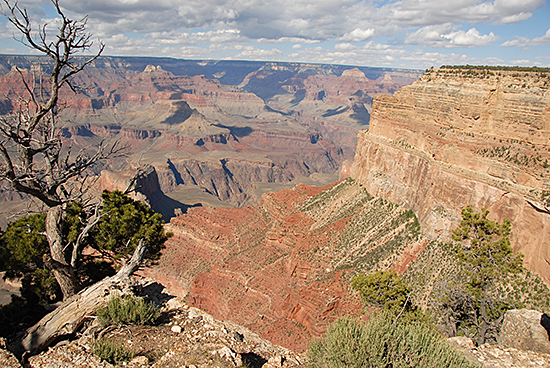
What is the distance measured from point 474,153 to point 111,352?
104 feet

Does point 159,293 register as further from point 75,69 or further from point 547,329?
point 547,329

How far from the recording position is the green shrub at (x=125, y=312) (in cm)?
1313

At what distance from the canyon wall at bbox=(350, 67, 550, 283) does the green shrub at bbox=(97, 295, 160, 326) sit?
25.8 metres

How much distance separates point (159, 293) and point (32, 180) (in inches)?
336

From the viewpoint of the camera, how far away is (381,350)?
36.4ft

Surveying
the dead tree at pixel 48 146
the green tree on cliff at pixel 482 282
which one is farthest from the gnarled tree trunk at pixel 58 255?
the green tree on cliff at pixel 482 282

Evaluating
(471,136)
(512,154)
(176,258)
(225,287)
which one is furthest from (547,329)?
(176,258)

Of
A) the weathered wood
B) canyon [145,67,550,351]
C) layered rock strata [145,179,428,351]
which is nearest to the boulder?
canyon [145,67,550,351]

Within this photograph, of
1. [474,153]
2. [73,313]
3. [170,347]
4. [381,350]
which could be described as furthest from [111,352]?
[474,153]

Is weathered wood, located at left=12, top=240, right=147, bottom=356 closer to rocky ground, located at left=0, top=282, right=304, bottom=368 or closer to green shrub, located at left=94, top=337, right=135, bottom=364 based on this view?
rocky ground, located at left=0, top=282, right=304, bottom=368

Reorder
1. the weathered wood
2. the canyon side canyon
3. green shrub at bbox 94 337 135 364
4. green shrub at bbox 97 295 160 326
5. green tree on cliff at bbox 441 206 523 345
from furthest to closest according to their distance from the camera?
the canyon side canyon
green tree on cliff at bbox 441 206 523 345
green shrub at bbox 97 295 160 326
the weathered wood
green shrub at bbox 94 337 135 364

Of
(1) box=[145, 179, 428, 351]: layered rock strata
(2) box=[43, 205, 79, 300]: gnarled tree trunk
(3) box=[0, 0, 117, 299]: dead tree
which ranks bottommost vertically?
(1) box=[145, 179, 428, 351]: layered rock strata

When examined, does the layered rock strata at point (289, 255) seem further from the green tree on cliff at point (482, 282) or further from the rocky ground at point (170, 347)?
the rocky ground at point (170, 347)

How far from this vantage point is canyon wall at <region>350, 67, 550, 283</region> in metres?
26.5
